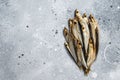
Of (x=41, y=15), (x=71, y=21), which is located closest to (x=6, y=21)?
(x=41, y=15)

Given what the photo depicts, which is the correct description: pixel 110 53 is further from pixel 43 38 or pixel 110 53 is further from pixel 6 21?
pixel 6 21

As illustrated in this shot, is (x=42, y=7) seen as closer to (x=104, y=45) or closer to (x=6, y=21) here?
(x=6, y=21)

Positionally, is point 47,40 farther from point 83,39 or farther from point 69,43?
point 83,39

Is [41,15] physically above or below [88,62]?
above

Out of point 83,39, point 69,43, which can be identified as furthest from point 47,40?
point 83,39
